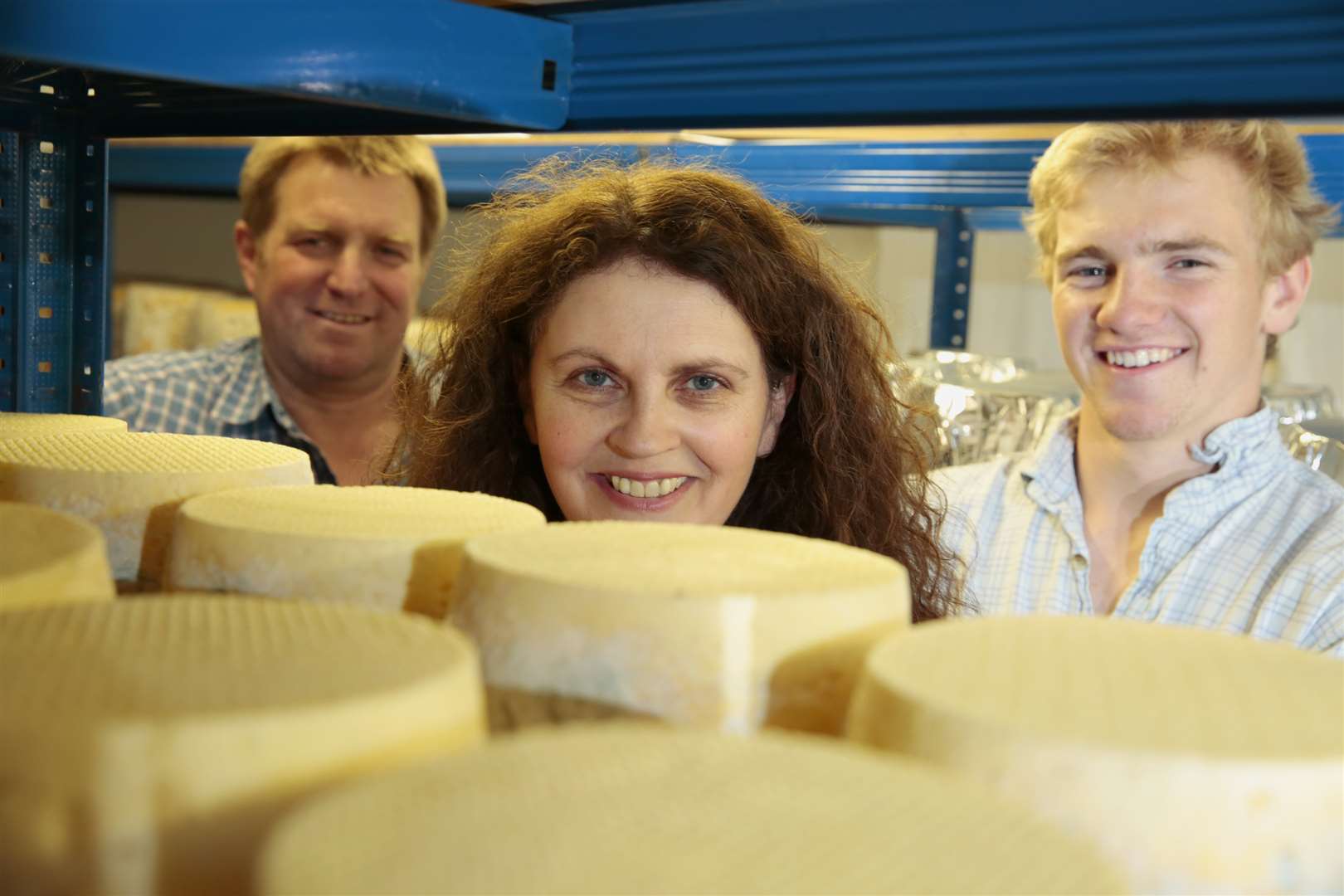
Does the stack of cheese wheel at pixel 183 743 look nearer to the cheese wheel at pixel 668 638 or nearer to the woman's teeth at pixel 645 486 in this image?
the cheese wheel at pixel 668 638

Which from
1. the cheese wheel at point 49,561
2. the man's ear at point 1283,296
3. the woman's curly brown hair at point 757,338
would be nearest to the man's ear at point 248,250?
the woman's curly brown hair at point 757,338

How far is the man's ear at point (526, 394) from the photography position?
1756 mm

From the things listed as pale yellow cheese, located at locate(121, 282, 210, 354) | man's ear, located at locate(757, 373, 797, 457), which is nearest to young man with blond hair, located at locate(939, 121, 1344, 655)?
man's ear, located at locate(757, 373, 797, 457)

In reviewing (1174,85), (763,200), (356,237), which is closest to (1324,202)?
(763,200)

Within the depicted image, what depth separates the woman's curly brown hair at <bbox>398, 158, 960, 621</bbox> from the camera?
1604 mm

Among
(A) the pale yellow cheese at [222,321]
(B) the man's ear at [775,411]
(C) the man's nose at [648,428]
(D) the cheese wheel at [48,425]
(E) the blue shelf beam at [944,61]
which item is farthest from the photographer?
(A) the pale yellow cheese at [222,321]

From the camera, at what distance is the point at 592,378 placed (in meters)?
1.61

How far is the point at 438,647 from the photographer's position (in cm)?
53

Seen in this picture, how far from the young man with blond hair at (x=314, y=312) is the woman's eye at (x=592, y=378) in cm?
118

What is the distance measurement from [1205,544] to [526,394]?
3.44 ft

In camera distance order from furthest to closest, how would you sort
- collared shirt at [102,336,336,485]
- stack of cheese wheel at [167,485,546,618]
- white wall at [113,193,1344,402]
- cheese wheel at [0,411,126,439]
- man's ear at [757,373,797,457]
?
1. white wall at [113,193,1344,402]
2. collared shirt at [102,336,336,485]
3. man's ear at [757,373,797,457]
4. cheese wheel at [0,411,126,439]
5. stack of cheese wheel at [167,485,546,618]

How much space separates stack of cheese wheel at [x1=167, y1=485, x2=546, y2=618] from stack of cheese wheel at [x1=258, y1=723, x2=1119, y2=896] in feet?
0.82

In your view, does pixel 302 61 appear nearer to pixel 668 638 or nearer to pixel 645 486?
pixel 668 638

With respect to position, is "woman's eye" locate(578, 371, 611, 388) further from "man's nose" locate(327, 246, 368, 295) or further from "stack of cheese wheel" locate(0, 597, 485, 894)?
"man's nose" locate(327, 246, 368, 295)
